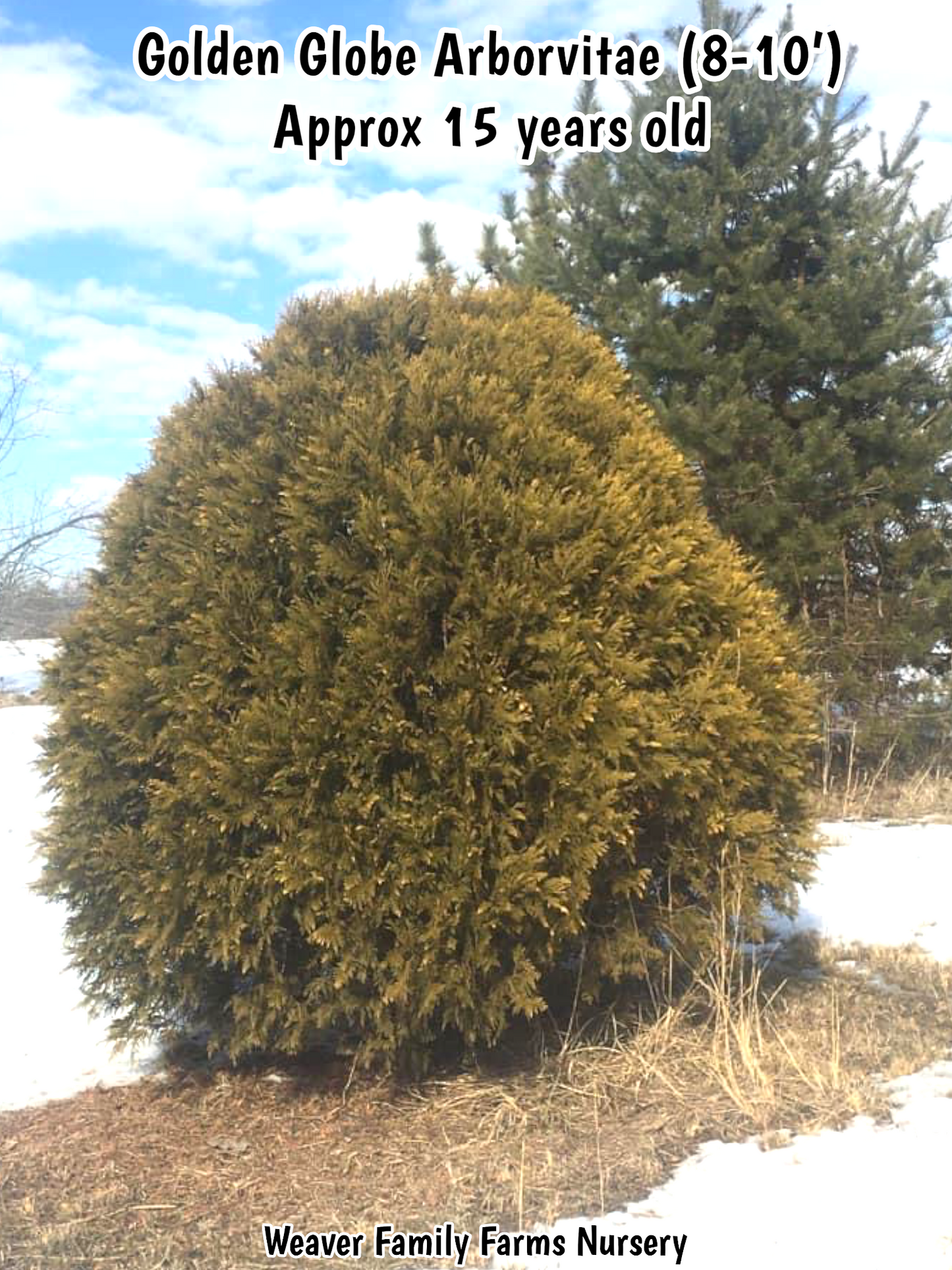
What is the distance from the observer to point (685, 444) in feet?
25.0

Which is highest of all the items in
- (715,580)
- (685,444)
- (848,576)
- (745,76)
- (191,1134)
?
(745,76)

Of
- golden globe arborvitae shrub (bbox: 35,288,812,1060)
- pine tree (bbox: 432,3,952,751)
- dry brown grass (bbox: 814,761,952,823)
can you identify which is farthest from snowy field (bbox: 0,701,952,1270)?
pine tree (bbox: 432,3,952,751)

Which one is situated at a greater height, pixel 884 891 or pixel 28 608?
pixel 28 608

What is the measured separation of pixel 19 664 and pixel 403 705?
66.0ft

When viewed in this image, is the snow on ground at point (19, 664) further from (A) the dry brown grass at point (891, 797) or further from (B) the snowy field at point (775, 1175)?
(B) the snowy field at point (775, 1175)

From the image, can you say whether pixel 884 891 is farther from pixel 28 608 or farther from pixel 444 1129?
pixel 28 608

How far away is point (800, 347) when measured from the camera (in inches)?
302

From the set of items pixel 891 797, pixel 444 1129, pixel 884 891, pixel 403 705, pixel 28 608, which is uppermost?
pixel 28 608

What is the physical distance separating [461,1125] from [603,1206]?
28.3 inches

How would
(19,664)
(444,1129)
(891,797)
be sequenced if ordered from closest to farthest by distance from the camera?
(444,1129), (891,797), (19,664)

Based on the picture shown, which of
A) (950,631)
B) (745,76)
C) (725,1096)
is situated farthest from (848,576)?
(725,1096)

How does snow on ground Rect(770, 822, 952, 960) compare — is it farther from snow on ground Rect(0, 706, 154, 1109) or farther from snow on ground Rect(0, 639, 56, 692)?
snow on ground Rect(0, 639, 56, 692)

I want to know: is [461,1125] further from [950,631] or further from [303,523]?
[950,631]

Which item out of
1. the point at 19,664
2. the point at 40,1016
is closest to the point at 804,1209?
the point at 40,1016
